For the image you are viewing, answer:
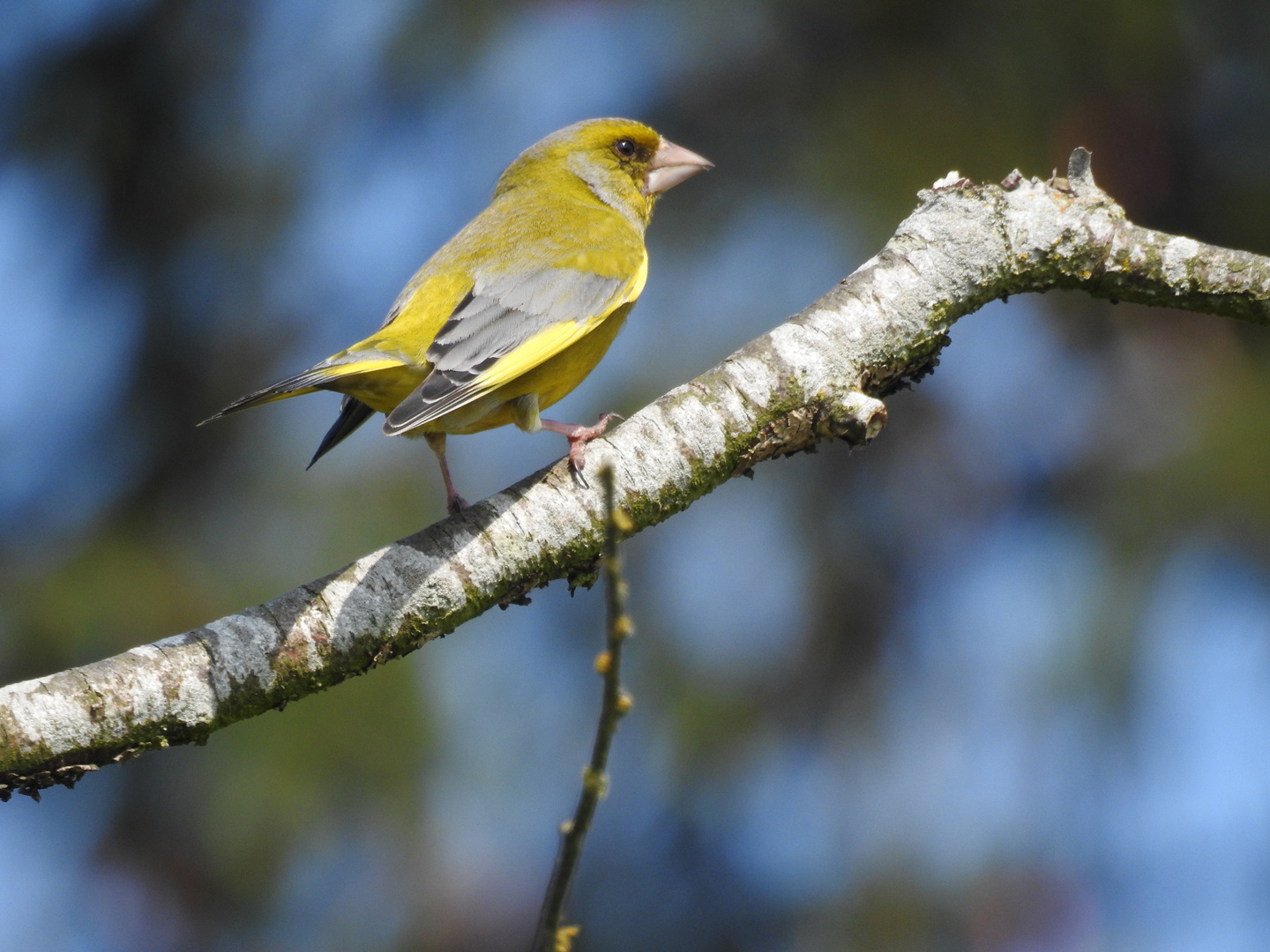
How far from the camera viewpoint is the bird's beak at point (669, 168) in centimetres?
471

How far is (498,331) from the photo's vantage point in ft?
10.9

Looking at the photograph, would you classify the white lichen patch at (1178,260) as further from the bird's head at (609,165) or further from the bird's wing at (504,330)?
the bird's head at (609,165)

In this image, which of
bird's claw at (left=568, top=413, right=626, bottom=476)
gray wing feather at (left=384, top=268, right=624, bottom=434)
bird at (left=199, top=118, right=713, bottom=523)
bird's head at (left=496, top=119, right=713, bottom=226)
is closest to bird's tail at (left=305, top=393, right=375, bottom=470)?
bird at (left=199, top=118, right=713, bottom=523)

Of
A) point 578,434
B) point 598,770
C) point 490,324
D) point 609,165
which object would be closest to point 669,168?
point 609,165

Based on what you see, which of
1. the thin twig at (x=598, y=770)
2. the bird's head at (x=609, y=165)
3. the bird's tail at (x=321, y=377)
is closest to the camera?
the thin twig at (x=598, y=770)

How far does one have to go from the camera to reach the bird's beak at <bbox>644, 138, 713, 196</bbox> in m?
4.71

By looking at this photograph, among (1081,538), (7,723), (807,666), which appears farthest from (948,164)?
(7,723)

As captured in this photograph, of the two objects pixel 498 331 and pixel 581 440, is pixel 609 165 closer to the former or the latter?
pixel 498 331

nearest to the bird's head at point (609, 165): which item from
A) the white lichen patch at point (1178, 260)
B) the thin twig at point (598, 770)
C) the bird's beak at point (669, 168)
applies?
the bird's beak at point (669, 168)

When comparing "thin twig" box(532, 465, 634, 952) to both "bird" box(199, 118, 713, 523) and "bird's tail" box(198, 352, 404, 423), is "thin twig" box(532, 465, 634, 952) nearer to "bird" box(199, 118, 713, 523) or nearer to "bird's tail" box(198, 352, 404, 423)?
"bird" box(199, 118, 713, 523)

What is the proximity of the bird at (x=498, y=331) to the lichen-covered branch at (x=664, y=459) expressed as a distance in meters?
0.24

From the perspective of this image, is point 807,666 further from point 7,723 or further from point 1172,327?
point 7,723

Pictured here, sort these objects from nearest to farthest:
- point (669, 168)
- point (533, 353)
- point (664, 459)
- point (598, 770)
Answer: point (598, 770) → point (664, 459) → point (533, 353) → point (669, 168)

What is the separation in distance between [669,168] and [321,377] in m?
2.24
